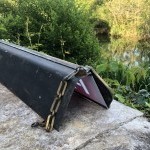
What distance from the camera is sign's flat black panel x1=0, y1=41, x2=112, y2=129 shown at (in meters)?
2.50

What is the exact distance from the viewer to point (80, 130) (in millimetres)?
2451

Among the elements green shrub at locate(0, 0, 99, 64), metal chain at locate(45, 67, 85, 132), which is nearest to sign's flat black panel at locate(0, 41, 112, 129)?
metal chain at locate(45, 67, 85, 132)

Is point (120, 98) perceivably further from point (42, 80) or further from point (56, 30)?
point (56, 30)

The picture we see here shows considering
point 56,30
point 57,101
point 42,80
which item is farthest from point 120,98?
point 56,30

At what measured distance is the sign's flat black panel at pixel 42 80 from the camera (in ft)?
8.20

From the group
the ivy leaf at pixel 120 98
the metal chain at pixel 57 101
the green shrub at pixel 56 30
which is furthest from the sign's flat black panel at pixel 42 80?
the green shrub at pixel 56 30

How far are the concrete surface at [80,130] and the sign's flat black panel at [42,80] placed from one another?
3.6 inches

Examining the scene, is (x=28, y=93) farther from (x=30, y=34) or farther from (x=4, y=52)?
(x=30, y=34)

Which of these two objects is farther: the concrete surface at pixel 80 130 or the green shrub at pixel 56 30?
the green shrub at pixel 56 30

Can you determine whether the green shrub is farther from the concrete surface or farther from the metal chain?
the metal chain

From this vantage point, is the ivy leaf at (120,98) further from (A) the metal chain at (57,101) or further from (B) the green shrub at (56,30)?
(B) the green shrub at (56,30)

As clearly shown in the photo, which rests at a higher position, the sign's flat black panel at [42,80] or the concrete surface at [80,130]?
the sign's flat black panel at [42,80]

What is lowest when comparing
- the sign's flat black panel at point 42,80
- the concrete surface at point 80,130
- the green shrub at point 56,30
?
the green shrub at point 56,30

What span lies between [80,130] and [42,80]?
525mm
